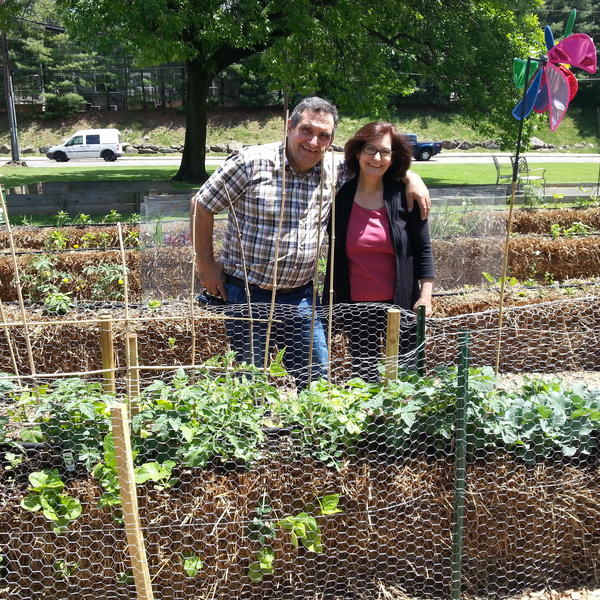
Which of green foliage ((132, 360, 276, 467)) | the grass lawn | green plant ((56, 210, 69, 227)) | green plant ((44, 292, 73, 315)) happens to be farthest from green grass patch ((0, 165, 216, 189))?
green foliage ((132, 360, 276, 467))

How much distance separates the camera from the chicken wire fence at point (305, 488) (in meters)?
2.38

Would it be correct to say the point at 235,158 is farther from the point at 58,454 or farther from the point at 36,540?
the point at 36,540

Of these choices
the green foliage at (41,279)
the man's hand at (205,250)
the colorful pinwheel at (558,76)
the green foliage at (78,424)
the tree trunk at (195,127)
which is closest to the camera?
the green foliage at (78,424)

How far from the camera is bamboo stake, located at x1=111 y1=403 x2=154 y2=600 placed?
198cm

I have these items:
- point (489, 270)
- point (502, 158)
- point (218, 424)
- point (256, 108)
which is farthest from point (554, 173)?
point (218, 424)

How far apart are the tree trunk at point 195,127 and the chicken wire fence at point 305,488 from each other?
14003mm

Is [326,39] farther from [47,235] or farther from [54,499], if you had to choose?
[54,499]

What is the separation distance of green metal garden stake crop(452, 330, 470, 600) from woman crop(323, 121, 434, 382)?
0.71 m

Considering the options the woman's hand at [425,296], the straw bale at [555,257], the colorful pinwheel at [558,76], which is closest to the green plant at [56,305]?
the woman's hand at [425,296]

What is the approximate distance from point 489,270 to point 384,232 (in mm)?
3453

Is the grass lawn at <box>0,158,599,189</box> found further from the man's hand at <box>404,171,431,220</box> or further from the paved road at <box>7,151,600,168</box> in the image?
the man's hand at <box>404,171,431,220</box>

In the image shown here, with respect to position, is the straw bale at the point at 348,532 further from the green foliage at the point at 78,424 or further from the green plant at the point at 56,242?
the green plant at the point at 56,242

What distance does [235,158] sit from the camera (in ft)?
9.65

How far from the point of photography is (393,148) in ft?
10.3
